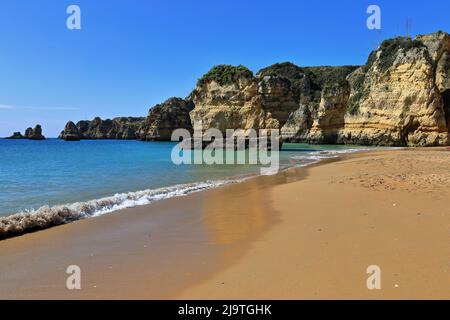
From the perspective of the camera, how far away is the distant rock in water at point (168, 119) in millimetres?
92812

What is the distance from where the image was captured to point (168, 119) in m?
93.0

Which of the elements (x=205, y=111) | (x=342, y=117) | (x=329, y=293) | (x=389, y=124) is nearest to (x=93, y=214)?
(x=329, y=293)

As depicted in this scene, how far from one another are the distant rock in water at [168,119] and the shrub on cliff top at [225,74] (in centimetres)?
4528

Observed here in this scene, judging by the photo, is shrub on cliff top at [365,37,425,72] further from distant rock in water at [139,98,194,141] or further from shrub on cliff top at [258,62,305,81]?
distant rock in water at [139,98,194,141]

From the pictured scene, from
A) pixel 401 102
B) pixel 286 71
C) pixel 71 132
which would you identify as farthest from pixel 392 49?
pixel 71 132

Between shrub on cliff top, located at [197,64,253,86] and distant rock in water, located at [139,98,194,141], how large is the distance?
4528 cm

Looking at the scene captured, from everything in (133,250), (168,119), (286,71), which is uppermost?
(286,71)

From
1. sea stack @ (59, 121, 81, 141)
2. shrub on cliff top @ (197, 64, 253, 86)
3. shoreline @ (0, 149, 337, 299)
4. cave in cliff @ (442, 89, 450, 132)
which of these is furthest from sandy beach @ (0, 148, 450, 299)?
sea stack @ (59, 121, 81, 141)

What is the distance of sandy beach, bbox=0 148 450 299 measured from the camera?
3.92 m

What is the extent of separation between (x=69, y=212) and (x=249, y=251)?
491cm

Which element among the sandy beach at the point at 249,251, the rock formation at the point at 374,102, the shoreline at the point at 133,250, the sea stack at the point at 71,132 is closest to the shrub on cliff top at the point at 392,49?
the rock formation at the point at 374,102

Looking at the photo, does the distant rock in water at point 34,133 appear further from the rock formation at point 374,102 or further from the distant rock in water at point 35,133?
the rock formation at point 374,102

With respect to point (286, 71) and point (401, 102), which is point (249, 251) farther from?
point (286, 71)
